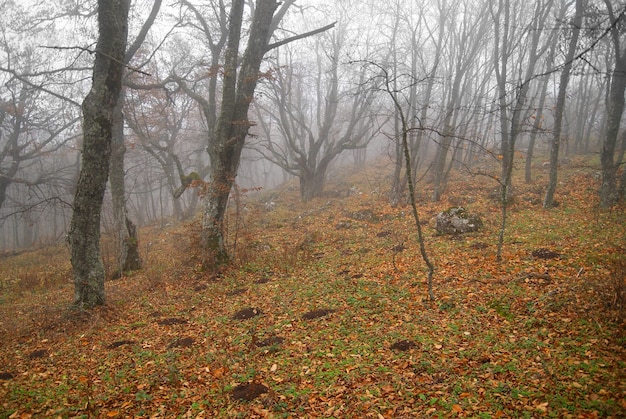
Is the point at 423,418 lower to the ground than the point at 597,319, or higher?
lower

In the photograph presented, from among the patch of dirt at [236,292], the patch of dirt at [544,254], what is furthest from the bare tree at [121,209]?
the patch of dirt at [544,254]

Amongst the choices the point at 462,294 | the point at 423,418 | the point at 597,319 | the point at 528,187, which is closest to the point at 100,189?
the point at 423,418

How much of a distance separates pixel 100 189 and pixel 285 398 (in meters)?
5.29

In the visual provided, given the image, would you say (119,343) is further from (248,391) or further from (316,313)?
(316,313)

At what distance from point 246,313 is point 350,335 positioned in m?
2.28

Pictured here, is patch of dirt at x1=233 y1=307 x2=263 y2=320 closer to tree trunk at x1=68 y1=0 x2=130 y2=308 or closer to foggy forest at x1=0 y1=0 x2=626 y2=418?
foggy forest at x1=0 y1=0 x2=626 y2=418

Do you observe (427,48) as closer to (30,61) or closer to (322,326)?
(30,61)

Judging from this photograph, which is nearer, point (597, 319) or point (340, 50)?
point (597, 319)

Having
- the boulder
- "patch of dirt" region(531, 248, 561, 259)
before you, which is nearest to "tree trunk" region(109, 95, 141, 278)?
the boulder

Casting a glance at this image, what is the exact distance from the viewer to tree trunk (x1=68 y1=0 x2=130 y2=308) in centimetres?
646

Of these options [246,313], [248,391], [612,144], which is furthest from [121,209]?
[612,144]

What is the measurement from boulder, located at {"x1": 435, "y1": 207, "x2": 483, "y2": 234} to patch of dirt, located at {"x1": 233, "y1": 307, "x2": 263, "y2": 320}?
6.22 metres

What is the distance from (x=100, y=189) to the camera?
22.0ft

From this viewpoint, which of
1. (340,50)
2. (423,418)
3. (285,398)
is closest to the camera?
(423,418)
